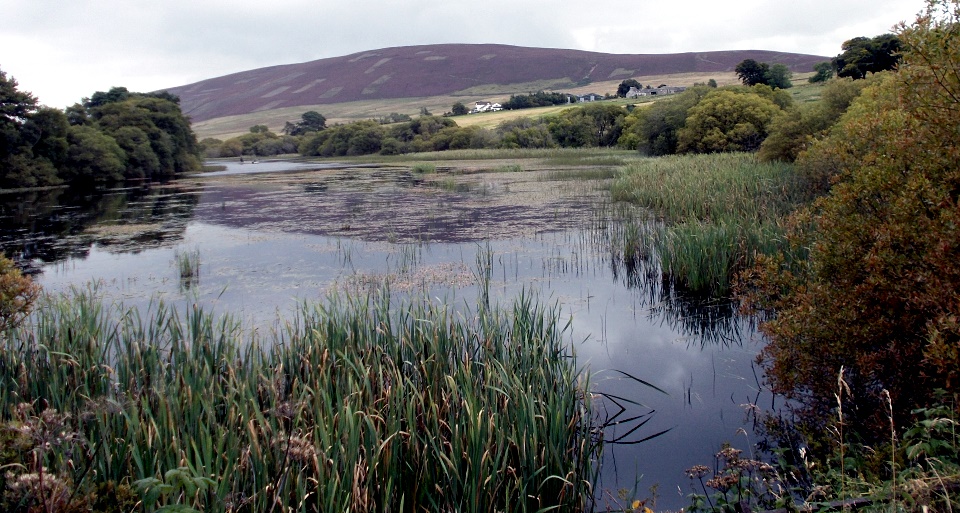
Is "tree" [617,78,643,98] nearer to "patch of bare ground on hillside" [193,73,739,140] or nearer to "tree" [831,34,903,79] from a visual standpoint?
"patch of bare ground on hillside" [193,73,739,140]

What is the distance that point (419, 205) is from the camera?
17.1 m

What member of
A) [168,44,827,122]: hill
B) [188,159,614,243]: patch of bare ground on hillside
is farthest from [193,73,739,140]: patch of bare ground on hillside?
[188,159,614,243]: patch of bare ground on hillside

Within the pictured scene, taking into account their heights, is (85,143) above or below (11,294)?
above

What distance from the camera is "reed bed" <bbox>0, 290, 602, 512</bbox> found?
2.80 m

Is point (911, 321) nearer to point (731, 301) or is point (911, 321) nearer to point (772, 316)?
point (772, 316)

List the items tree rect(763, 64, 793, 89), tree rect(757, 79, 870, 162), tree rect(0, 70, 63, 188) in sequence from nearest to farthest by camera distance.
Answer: tree rect(757, 79, 870, 162), tree rect(0, 70, 63, 188), tree rect(763, 64, 793, 89)

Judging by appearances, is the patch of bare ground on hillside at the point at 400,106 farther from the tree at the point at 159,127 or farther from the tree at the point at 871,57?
the tree at the point at 871,57

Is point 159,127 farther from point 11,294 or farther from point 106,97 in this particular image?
point 11,294

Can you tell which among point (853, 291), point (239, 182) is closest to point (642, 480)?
point (853, 291)

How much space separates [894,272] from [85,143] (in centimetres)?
3504

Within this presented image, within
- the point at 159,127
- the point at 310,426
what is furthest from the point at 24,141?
the point at 310,426

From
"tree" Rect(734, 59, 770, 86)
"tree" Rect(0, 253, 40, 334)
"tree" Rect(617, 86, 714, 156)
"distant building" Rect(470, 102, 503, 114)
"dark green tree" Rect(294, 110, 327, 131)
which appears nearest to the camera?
"tree" Rect(0, 253, 40, 334)

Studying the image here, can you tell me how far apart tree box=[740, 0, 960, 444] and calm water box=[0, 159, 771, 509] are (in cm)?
71

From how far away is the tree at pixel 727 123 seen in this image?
24922 millimetres
